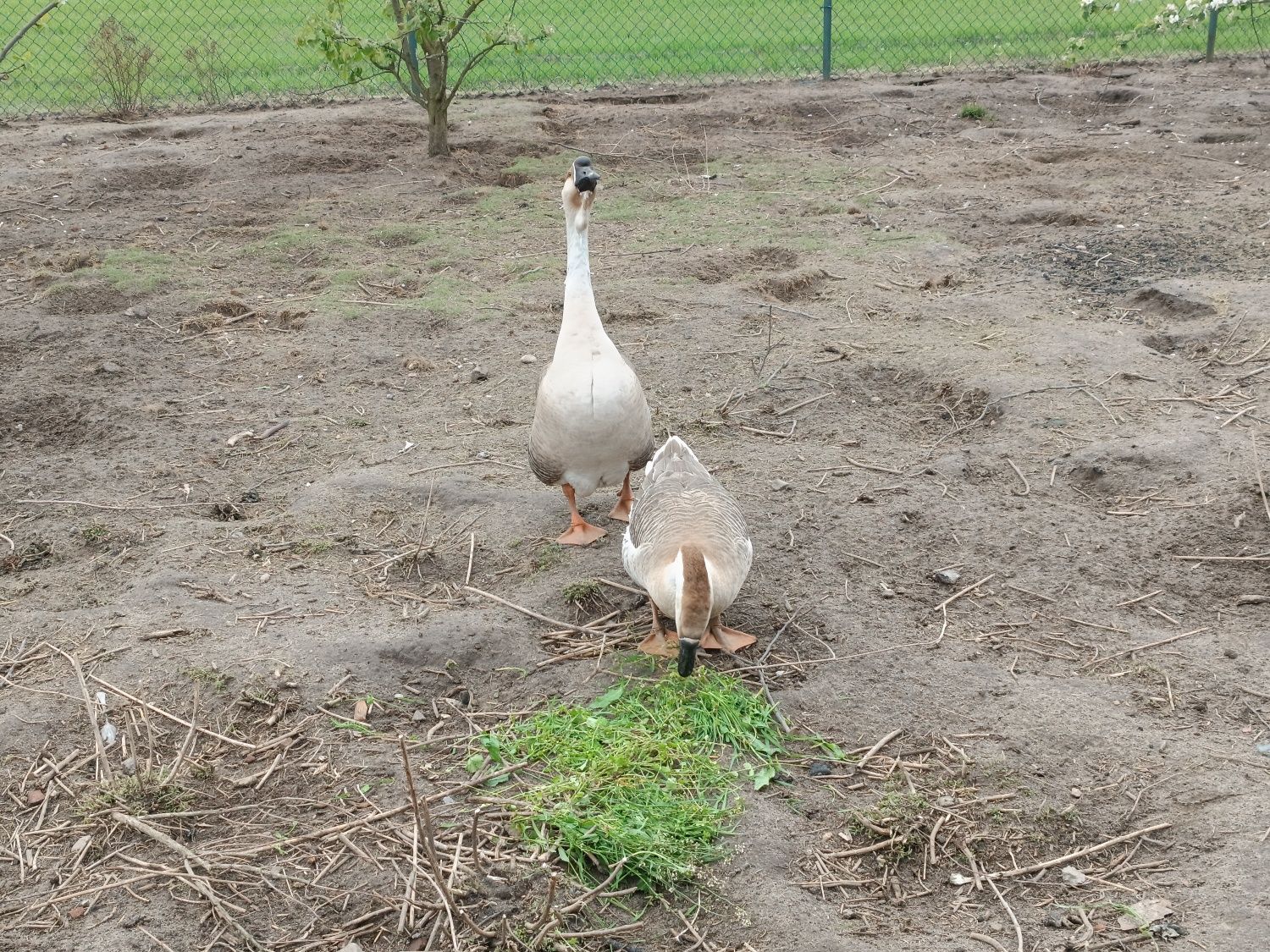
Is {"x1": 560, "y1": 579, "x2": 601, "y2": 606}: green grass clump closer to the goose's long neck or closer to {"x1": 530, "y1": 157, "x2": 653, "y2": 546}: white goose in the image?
{"x1": 530, "y1": 157, "x2": 653, "y2": 546}: white goose

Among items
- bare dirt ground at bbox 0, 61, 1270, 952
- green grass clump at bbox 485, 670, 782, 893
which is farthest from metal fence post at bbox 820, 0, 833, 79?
green grass clump at bbox 485, 670, 782, 893

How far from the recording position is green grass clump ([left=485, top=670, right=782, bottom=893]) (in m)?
3.04

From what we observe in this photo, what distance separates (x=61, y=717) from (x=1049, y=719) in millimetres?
3095

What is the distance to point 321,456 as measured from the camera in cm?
557

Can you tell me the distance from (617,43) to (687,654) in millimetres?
14019

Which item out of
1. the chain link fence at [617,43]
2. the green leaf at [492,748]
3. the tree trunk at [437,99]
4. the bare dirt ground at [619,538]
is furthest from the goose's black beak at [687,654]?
the chain link fence at [617,43]

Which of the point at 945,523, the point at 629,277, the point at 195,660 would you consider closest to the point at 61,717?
the point at 195,660

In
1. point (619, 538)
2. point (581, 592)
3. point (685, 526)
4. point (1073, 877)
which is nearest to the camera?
point (1073, 877)

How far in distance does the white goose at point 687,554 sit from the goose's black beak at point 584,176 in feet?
3.82

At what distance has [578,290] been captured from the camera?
4645 mm

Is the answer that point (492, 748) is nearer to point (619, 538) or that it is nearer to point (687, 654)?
Result: point (687, 654)

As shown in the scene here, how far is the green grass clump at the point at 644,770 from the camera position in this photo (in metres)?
3.04

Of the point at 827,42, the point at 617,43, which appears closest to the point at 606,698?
the point at 827,42

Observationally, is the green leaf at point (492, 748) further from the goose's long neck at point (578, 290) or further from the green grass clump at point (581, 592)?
the goose's long neck at point (578, 290)
